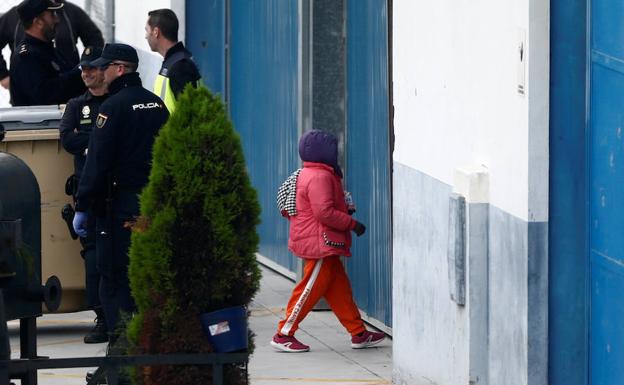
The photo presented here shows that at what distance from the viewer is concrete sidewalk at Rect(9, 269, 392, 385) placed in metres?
8.65

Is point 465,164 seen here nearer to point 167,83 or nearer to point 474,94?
point 474,94

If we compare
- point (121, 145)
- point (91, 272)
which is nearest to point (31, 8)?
point (91, 272)

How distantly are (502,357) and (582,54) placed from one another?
1297mm

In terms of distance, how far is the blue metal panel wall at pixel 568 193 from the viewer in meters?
5.88

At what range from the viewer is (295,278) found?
39.4 feet

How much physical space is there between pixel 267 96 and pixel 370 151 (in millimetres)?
2893

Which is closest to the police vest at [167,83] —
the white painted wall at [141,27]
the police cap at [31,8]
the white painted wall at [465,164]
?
the police cap at [31,8]

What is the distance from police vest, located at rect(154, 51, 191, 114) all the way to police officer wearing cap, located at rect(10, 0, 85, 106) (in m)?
1.07

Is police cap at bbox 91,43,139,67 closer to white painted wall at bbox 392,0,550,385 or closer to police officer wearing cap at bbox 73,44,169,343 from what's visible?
police officer wearing cap at bbox 73,44,169,343

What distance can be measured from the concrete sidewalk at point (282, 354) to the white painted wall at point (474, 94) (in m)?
1.38

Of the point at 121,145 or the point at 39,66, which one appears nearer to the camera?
the point at 121,145

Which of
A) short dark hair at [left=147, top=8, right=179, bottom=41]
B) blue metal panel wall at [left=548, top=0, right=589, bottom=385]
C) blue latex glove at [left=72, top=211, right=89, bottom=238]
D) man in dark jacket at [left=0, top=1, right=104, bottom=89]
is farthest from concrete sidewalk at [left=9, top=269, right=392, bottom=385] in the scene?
man in dark jacket at [left=0, top=1, right=104, bottom=89]

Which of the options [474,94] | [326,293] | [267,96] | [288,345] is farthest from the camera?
[267,96]

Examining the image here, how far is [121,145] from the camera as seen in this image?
27.3ft
